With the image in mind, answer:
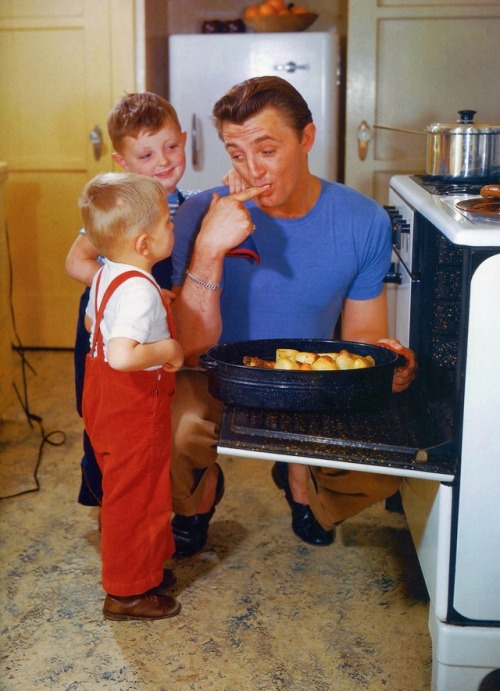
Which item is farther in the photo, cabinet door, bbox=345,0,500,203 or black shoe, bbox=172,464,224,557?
cabinet door, bbox=345,0,500,203

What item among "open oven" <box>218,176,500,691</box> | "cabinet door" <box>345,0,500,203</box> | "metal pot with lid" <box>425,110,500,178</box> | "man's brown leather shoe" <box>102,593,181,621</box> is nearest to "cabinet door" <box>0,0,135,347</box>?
"cabinet door" <box>345,0,500,203</box>

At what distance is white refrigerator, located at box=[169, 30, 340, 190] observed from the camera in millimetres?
3885

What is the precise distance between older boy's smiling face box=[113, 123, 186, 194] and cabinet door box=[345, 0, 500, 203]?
1.69m

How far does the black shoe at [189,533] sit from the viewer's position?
7.23ft

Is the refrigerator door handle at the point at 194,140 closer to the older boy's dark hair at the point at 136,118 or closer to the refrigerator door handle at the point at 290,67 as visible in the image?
the refrigerator door handle at the point at 290,67

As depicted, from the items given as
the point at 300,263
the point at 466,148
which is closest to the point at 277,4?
the point at 466,148

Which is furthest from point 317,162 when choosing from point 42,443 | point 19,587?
point 19,587

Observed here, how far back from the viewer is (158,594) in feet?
6.52

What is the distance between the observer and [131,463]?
1.84m

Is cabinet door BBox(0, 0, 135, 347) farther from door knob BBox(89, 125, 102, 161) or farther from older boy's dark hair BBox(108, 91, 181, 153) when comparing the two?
older boy's dark hair BBox(108, 91, 181, 153)

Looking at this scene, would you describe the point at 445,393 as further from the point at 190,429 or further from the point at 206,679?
the point at 206,679

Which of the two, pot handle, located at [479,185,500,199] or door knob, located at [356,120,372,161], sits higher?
door knob, located at [356,120,372,161]

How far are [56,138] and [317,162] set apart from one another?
1.21 metres

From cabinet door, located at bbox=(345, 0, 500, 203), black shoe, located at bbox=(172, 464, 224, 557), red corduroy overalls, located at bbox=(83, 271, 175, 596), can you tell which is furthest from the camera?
cabinet door, located at bbox=(345, 0, 500, 203)
